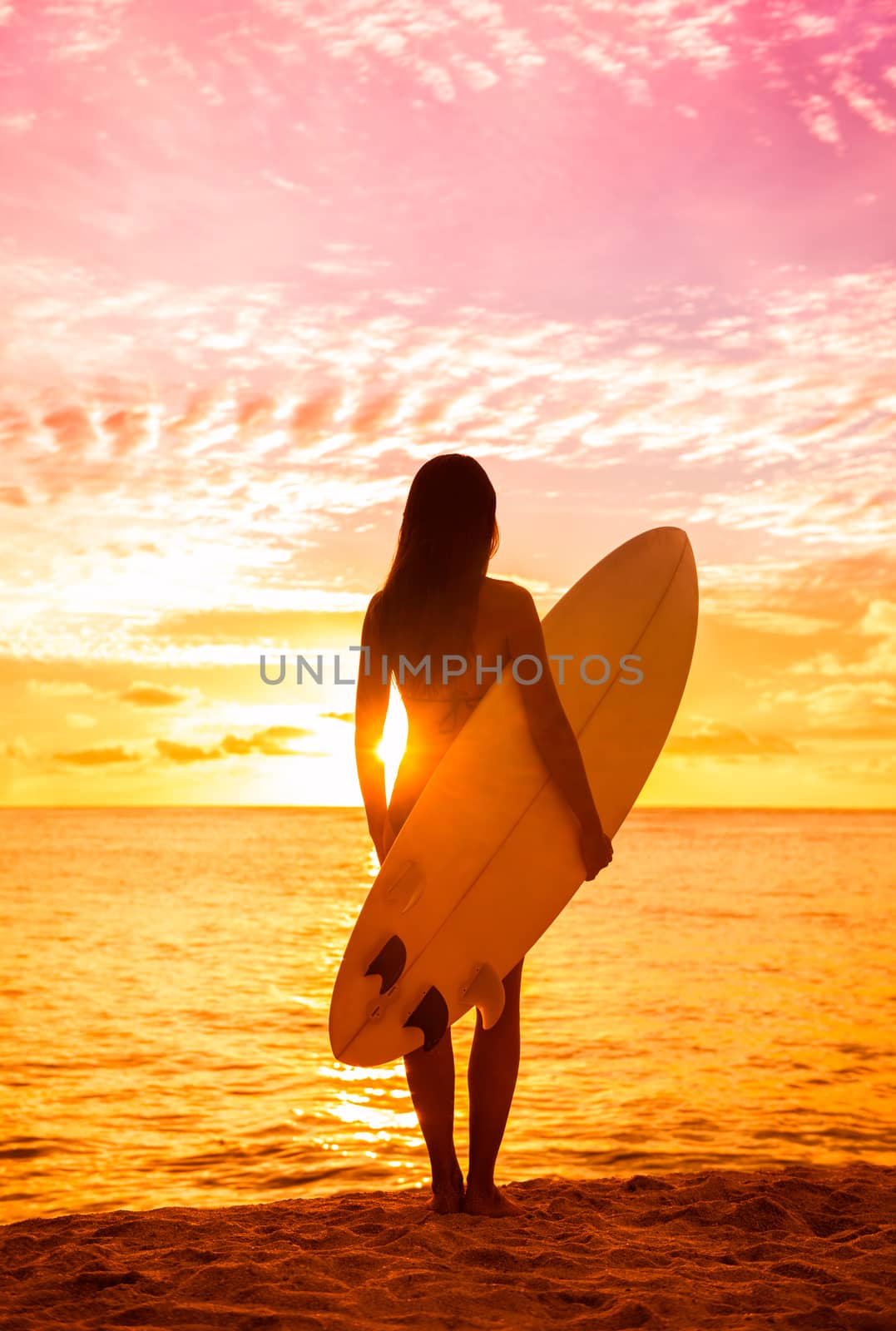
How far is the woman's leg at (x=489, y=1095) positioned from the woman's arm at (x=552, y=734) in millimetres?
430

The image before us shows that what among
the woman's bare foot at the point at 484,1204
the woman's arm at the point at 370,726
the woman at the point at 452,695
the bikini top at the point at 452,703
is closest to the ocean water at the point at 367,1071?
the woman's bare foot at the point at 484,1204

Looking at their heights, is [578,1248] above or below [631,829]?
above

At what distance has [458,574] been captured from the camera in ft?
9.34

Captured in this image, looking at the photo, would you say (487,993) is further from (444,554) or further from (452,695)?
(444,554)

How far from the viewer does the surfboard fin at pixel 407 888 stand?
9.71ft

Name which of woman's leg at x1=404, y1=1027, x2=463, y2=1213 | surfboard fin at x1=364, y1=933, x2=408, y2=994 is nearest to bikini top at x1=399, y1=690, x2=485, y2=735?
surfboard fin at x1=364, y1=933, x2=408, y2=994

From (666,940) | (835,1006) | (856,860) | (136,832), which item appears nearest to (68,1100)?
(835,1006)

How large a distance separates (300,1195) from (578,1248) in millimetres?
2138

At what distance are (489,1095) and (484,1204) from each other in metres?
0.33

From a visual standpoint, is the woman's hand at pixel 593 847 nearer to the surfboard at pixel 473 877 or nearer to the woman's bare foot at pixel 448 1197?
the surfboard at pixel 473 877

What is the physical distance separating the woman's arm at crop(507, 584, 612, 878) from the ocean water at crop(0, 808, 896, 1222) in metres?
2.30

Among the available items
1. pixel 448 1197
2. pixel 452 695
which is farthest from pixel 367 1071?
pixel 452 695

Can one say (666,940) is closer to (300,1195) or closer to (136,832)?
(300,1195)

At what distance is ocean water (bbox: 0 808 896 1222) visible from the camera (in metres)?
5.00
